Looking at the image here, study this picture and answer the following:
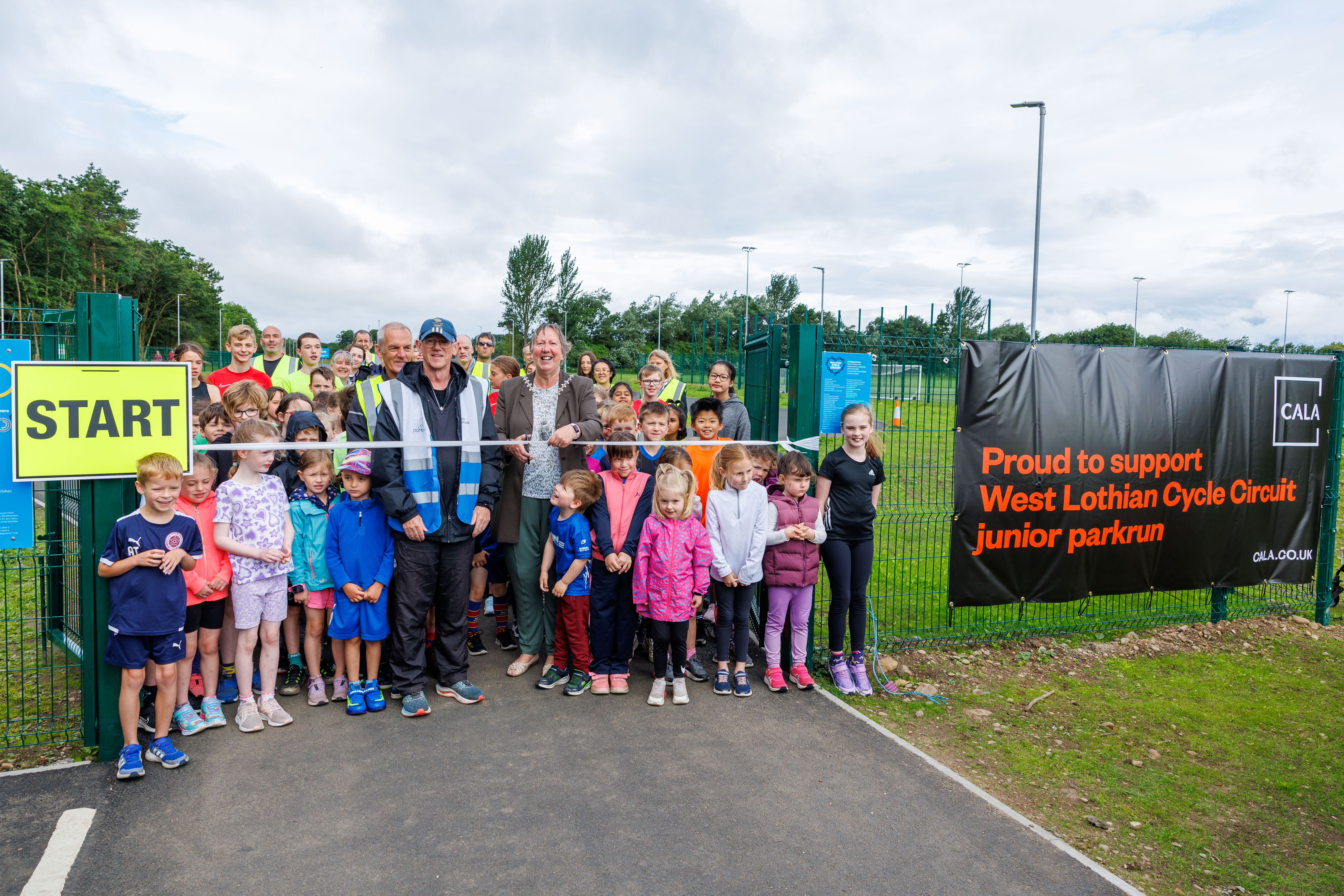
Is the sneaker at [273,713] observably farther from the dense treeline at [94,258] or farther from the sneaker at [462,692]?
the dense treeline at [94,258]

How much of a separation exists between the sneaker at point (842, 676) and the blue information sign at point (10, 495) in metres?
4.71

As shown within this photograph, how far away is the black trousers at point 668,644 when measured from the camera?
187 inches

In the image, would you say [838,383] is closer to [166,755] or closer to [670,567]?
[670,567]

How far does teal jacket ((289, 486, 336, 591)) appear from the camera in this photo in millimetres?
4426

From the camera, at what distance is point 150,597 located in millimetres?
3648

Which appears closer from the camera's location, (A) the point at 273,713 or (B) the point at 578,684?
(A) the point at 273,713

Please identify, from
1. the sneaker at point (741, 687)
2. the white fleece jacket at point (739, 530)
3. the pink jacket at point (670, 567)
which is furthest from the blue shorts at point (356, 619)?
the sneaker at point (741, 687)

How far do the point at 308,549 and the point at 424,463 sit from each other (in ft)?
2.89

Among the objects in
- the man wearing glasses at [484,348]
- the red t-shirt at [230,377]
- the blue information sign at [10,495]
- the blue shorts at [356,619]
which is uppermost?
the man wearing glasses at [484,348]

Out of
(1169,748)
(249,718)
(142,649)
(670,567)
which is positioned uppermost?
(670,567)

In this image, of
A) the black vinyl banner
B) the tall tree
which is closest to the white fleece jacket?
the black vinyl banner

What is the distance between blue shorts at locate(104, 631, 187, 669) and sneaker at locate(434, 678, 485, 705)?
1.42 meters

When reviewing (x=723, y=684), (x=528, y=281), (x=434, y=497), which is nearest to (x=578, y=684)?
(x=723, y=684)

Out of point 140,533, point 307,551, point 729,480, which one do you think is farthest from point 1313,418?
point 140,533
